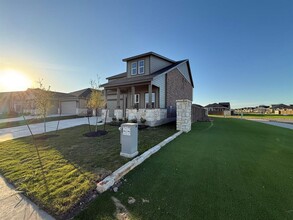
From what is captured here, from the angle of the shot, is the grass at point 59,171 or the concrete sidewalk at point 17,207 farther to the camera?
the grass at point 59,171

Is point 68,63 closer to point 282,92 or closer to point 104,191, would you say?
point 104,191

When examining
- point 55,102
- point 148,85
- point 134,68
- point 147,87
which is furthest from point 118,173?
point 55,102

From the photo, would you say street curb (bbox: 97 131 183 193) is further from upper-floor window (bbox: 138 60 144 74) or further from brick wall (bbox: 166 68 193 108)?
upper-floor window (bbox: 138 60 144 74)

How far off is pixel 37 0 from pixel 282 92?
40491 mm

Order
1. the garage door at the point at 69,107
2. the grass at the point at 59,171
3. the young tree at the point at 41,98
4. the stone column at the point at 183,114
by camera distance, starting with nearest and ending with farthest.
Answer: the grass at the point at 59,171 → the young tree at the point at 41,98 → the stone column at the point at 183,114 → the garage door at the point at 69,107

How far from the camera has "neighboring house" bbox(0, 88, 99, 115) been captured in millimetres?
22678

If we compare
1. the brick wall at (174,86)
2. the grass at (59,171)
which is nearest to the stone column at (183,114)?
the brick wall at (174,86)

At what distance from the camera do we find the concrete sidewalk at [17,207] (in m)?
2.26

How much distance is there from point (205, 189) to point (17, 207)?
3.86 m

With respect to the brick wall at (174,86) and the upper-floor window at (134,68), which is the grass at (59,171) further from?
the upper-floor window at (134,68)

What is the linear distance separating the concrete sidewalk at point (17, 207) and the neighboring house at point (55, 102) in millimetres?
20255

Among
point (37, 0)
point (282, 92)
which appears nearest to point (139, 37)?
point (37, 0)

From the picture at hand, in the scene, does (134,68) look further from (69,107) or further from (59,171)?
(69,107)

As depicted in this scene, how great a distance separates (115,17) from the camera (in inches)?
404
